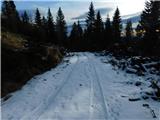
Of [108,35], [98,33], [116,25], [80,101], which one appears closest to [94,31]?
[98,33]

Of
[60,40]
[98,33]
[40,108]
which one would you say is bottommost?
[40,108]

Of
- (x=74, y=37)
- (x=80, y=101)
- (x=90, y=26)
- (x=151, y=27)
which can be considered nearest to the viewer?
(x=80, y=101)

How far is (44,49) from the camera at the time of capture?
25.1 m

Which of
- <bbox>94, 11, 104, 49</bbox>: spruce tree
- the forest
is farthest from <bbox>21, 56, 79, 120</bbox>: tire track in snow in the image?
<bbox>94, 11, 104, 49</bbox>: spruce tree

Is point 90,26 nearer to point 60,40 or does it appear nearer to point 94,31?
point 94,31

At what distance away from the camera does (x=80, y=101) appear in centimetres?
1288

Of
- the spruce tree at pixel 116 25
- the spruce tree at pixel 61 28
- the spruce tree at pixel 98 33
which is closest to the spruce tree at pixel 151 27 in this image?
the spruce tree at pixel 116 25

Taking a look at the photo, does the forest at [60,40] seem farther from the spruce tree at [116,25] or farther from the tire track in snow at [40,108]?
the tire track in snow at [40,108]

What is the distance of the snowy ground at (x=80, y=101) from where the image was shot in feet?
35.9

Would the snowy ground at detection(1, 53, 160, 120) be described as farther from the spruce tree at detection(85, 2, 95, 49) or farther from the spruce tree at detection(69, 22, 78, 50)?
the spruce tree at detection(69, 22, 78, 50)

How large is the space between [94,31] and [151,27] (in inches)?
1400

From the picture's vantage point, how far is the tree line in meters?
36.6

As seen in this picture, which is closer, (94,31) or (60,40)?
(94,31)

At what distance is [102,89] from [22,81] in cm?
574
